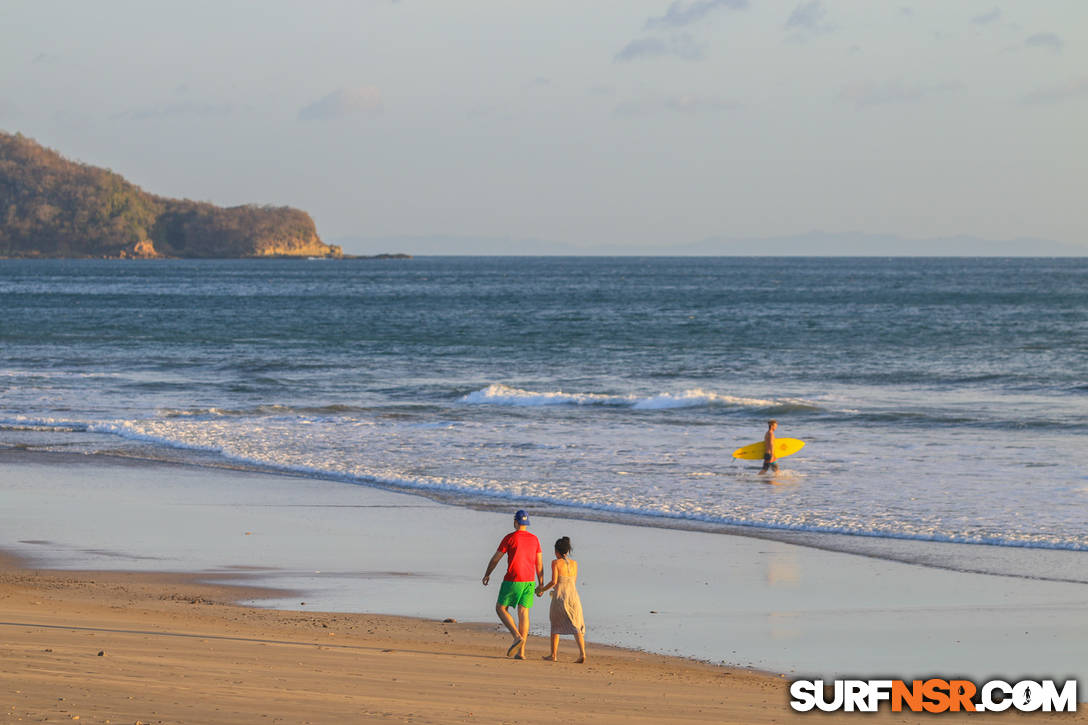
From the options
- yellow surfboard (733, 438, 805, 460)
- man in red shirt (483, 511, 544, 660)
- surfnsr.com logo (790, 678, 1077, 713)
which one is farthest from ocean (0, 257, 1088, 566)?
man in red shirt (483, 511, 544, 660)

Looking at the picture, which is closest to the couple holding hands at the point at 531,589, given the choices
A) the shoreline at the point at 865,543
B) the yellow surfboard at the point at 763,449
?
the shoreline at the point at 865,543

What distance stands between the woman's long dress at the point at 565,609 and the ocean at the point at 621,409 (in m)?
6.02

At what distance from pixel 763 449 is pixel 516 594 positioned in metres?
11.4

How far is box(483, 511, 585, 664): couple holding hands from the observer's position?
946cm

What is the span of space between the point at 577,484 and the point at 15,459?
10333mm

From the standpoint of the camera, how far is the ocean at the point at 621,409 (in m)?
17.1

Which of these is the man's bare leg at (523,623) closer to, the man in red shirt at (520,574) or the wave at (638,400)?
the man in red shirt at (520,574)

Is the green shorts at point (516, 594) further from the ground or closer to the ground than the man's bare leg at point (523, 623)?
further from the ground

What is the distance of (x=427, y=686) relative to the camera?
27.2 ft

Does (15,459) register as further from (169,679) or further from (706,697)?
(706,697)

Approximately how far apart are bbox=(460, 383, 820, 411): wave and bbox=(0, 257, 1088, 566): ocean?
0.12 metres

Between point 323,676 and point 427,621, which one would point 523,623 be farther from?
point 323,676

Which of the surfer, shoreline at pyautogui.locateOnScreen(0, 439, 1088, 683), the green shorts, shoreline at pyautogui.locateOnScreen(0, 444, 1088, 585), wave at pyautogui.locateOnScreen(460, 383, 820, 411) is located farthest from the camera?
wave at pyautogui.locateOnScreen(460, 383, 820, 411)

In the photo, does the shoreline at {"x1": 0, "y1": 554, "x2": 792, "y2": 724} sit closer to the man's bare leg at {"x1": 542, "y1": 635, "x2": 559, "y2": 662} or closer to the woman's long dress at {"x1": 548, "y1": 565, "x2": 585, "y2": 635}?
the man's bare leg at {"x1": 542, "y1": 635, "x2": 559, "y2": 662}
